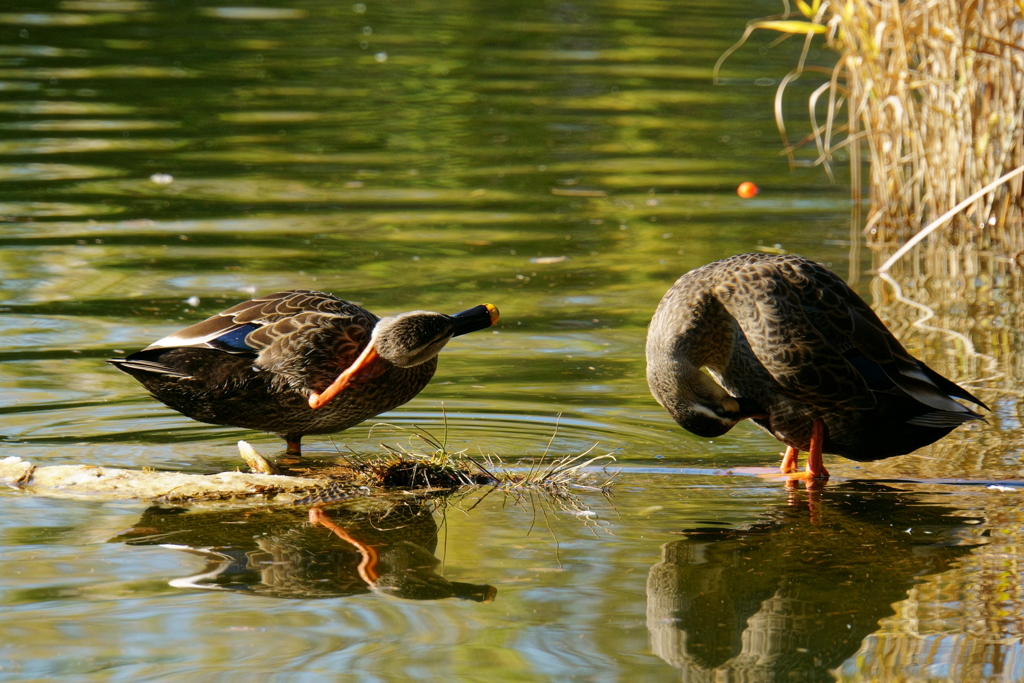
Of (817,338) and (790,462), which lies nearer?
(817,338)

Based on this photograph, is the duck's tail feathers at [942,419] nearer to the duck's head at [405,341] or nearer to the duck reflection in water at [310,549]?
the duck's head at [405,341]

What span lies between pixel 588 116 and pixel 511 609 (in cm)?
1042

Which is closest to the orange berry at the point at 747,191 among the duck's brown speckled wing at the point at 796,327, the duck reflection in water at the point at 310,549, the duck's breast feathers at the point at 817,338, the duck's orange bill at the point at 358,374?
the duck's breast feathers at the point at 817,338

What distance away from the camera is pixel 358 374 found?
16.1ft

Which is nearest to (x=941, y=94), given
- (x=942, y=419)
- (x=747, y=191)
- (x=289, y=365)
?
(x=747, y=191)

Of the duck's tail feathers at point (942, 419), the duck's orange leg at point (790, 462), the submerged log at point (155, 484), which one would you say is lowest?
the duck's orange leg at point (790, 462)

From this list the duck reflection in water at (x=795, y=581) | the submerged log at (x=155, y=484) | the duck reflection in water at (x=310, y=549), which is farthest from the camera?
the submerged log at (x=155, y=484)

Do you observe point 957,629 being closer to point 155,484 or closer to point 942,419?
point 942,419

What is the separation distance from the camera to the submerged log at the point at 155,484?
15.4 ft

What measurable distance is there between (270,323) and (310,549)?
1096 millimetres

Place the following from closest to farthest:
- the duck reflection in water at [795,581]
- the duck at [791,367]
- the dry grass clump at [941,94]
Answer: the duck reflection in water at [795,581] → the duck at [791,367] → the dry grass clump at [941,94]

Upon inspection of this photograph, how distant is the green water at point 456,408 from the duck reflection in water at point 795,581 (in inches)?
0.6

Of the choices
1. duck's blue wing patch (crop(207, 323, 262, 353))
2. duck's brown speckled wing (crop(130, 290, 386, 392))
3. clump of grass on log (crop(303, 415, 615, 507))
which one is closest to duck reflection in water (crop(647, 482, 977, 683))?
clump of grass on log (crop(303, 415, 615, 507))

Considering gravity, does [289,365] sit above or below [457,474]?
above
